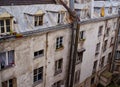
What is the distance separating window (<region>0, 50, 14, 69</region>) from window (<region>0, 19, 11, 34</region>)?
88.3 inches

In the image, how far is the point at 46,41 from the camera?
22562 millimetres

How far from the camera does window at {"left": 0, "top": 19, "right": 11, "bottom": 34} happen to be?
18.3 m

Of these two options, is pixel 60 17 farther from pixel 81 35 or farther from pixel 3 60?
pixel 3 60

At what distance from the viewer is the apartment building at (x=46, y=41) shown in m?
19.5

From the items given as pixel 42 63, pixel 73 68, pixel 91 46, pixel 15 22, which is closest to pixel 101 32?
pixel 91 46

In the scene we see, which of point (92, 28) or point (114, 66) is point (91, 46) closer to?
point (92, 28)

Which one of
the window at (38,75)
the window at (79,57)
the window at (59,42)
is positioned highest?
the window at (59,42)

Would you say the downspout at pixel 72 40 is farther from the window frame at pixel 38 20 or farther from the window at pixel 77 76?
the window frame at pixel 38 20

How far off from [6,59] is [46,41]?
529cm

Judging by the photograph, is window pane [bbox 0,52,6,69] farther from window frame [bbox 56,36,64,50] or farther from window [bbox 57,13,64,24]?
window [bbox 57,13,64,24]

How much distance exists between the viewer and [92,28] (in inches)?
1164

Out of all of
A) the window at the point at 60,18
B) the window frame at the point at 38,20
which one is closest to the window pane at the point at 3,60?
the window frame at the point at 38,20

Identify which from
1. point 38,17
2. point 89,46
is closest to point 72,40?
point 89,46

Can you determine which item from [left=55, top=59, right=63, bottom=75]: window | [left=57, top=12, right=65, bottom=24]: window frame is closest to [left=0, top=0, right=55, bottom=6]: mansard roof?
[left=57, top=12, right=65, bottom=24]: window frame
